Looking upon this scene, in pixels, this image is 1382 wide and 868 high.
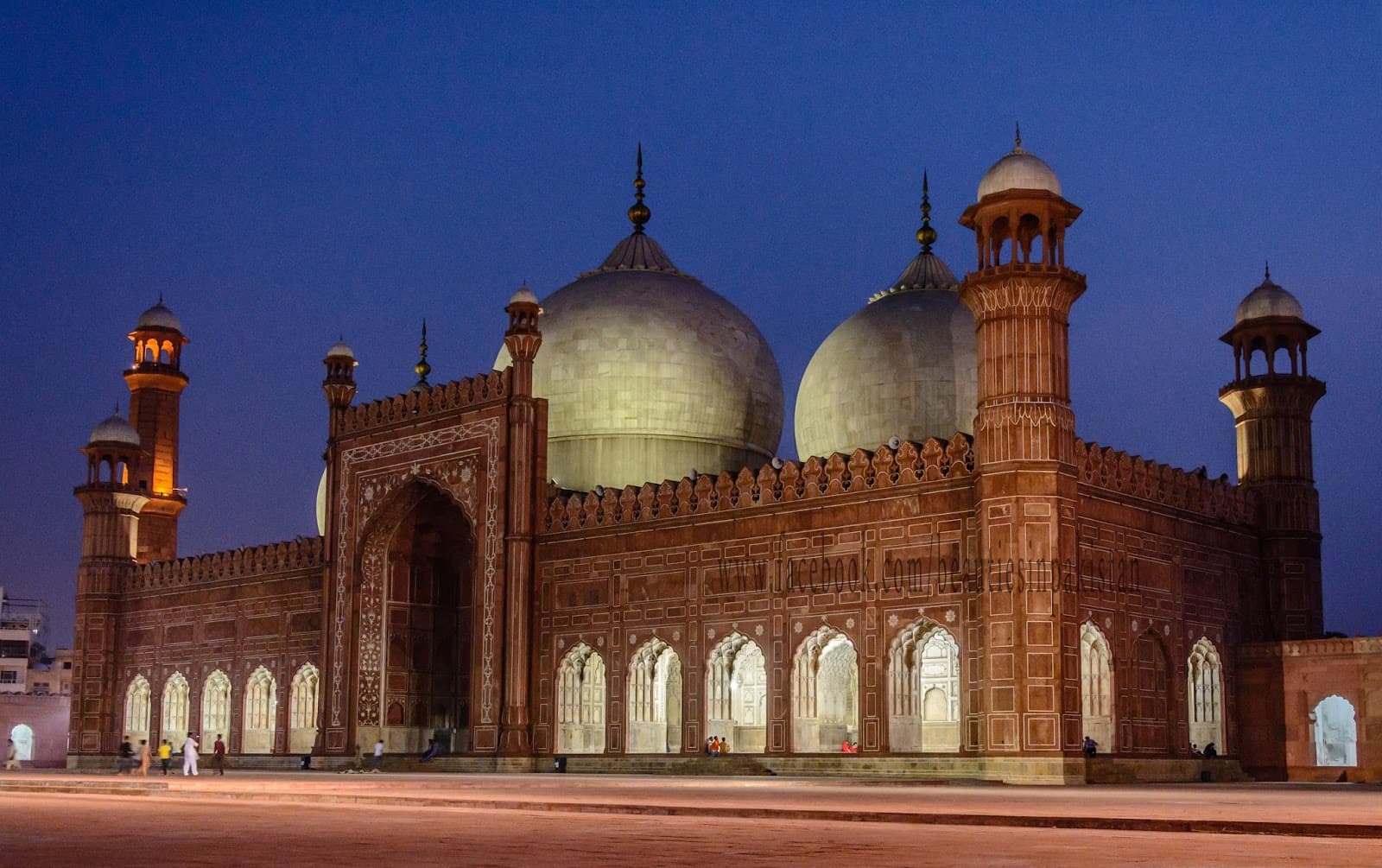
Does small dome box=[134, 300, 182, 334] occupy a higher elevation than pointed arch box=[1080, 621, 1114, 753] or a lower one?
higher

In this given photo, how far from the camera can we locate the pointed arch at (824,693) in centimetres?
1933

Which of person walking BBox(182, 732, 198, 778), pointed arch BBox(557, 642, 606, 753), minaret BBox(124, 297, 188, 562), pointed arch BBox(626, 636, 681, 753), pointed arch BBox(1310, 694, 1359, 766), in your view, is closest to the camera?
person walking BBox(182, 732, 198, 778)

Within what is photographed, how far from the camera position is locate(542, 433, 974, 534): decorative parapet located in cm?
1833

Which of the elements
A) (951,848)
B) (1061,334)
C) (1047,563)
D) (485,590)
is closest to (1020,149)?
(1061,334)

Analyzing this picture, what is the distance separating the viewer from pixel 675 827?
320 inches

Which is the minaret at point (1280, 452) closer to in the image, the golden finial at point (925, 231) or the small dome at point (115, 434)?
the golden finial at point (925, 231)

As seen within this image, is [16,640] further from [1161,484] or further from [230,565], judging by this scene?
[1161,484]

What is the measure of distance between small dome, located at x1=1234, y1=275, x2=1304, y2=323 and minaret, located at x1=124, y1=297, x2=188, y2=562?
1990 centimetres

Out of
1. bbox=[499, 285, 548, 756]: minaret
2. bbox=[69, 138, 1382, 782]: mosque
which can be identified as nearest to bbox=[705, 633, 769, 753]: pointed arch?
bbox=[69, 138, 1382, 782]: mosque

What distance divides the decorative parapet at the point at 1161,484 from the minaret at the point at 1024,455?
70cm

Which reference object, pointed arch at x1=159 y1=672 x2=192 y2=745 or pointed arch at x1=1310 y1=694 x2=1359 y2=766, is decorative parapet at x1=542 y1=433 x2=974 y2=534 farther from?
pointed arch at x1=159 y1=672 x2=192 y2=745

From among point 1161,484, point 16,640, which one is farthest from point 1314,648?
point 16,640

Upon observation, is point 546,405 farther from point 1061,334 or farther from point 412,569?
point 1061,334

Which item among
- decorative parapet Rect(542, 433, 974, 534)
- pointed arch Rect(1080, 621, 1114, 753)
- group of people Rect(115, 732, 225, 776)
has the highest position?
decorative parapet Rect(542, 433, 974, 534)
